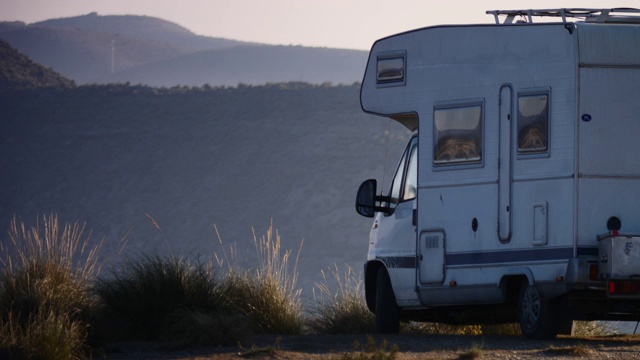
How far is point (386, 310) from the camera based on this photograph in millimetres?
12969

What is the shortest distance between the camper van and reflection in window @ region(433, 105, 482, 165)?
13 mm

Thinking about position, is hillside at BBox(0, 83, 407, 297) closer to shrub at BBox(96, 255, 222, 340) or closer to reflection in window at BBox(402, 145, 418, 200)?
shrub at BBox(96, 255, 222, 340)

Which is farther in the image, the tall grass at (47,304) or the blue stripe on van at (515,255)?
the blue stripe on van at (515,255)

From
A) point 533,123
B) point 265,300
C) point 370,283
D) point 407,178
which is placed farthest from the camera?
point 265,300

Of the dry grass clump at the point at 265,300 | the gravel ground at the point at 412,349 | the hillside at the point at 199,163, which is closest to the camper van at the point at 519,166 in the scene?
the gravel ground at the point at 412,349

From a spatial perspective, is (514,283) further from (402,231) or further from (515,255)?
(402,231)

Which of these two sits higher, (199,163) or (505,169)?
(199,163)

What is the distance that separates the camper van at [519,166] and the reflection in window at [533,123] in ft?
0.04

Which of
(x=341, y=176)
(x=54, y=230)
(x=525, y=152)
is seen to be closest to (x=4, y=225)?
(x=341, y=176)

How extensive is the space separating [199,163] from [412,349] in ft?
193

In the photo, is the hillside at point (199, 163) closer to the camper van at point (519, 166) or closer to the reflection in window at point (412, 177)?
the reflection in window at point (412, 177)

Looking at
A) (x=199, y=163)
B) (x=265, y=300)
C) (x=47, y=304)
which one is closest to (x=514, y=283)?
(x=265, y=300)

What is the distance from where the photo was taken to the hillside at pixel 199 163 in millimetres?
61188

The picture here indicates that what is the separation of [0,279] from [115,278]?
55.2 inches
